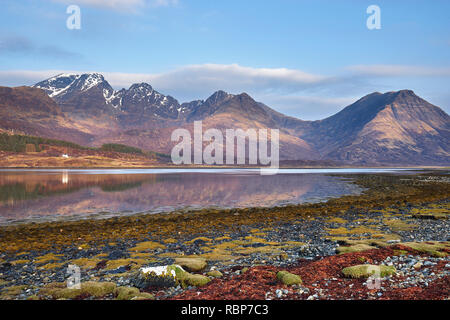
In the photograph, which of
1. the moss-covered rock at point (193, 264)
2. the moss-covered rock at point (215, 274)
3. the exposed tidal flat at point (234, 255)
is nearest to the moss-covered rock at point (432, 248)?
the exposed tidal flat at point (234, 255)

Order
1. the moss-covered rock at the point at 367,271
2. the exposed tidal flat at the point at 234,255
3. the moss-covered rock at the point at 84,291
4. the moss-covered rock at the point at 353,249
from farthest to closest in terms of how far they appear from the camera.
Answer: the moss-covered rock at the point at 353,249 → the moss-covered rock at the point at 367,271 → the moss-covered rock at the point at 84,291 → the exposed tidal flat at the point at 234,255

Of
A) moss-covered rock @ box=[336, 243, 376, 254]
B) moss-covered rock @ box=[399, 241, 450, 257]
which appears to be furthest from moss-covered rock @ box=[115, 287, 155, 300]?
moss-covered rock @ box=[399, 241, 450, 257]

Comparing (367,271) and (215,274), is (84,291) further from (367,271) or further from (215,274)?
(367,271)

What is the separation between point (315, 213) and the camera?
110 ft

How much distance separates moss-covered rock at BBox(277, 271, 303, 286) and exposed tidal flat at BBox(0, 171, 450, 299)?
52 mm

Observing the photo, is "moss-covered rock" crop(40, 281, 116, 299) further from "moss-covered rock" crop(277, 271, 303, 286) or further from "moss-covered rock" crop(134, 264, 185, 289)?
"moss-covered rock" crop(277, 271, 303, 286)

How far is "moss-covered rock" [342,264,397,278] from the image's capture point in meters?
12.1

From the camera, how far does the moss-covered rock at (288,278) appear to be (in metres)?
11.7

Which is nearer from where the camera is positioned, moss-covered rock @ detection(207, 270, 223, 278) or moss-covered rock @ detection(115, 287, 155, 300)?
moss-covered rock @ detection(115, 287, 155, 300)

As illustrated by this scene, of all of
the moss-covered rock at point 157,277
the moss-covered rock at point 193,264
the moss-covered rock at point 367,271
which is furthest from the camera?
the moss-covered rock at point 193,264

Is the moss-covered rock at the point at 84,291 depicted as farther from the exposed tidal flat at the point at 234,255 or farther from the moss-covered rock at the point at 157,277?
the moss-covered rock at the point at 157,277

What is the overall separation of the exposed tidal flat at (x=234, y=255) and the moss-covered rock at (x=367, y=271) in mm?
87
